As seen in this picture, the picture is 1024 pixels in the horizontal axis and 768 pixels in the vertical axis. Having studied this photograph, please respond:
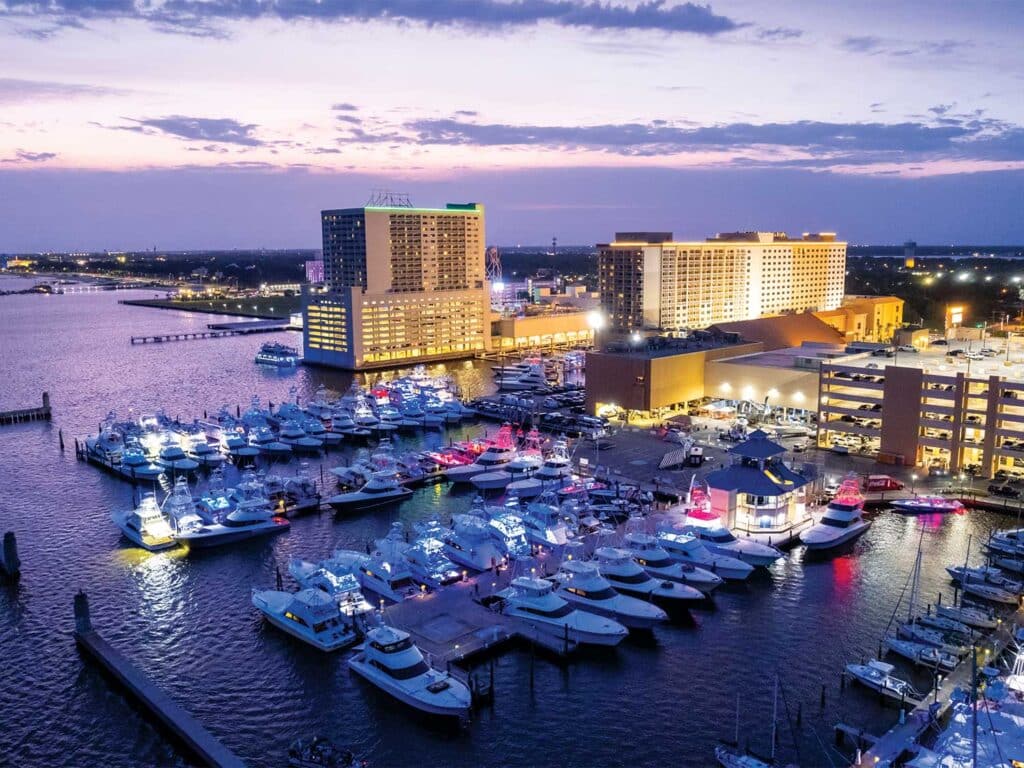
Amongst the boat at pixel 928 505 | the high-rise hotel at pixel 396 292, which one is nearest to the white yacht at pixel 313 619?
the boat at pixel 928 505

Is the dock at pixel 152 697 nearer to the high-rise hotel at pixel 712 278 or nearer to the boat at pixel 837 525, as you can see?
the boat at pixel 837 525

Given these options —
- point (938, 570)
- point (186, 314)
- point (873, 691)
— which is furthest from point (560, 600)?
point (186, 314)

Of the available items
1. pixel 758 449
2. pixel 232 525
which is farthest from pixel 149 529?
pixel 758 449

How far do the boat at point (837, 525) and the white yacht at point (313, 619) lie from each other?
1338 centimetres

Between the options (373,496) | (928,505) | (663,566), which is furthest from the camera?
(373,496)

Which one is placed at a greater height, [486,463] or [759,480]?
[759,480]

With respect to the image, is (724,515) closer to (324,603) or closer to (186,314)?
(324,603)

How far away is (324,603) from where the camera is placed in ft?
59.1

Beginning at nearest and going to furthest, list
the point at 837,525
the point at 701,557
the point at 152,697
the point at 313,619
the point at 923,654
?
the point at 152,697, the point at 923,654, the point at 313,619, the point at 701,557, the point at 837,525

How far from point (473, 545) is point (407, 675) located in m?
6.74

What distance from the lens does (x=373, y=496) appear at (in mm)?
27797

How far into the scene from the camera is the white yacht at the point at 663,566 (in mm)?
20219

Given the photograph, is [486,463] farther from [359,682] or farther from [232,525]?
[359,682]

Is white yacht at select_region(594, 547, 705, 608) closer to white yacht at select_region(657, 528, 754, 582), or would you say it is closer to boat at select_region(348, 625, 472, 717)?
white yacht at select_region(657, 528, 754, 582)
